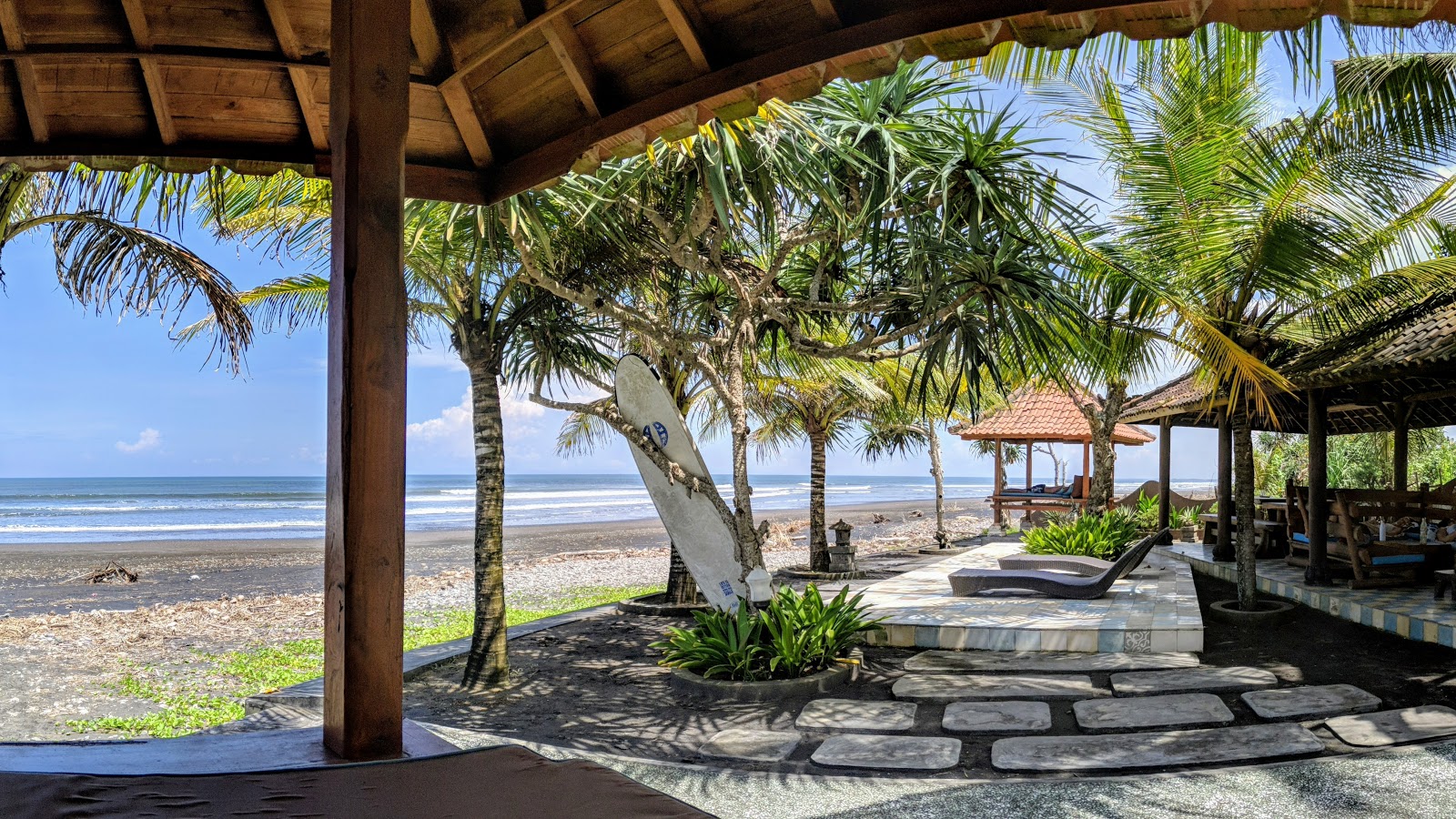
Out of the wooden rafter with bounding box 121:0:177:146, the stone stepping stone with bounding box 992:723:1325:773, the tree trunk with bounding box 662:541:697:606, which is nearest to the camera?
the wooden rafter with bounding box 121:0:177:146

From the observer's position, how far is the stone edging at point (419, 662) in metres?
6.18

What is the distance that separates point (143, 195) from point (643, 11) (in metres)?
3.86

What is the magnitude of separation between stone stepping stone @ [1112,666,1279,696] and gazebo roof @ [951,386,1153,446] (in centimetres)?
1290

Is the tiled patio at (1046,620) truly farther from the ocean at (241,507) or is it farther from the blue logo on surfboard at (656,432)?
the ocean at (241,507)

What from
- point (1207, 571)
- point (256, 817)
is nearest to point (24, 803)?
point (256, 817)

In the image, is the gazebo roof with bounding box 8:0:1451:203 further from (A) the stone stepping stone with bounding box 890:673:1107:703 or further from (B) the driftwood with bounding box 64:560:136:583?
(B) the driftwood with bounding box 64:560:136:583

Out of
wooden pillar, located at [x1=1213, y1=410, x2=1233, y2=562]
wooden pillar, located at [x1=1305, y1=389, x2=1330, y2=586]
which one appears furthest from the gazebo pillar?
wooden pillar, located at [x1=1213, y1=410, x2=1233, y2=562]

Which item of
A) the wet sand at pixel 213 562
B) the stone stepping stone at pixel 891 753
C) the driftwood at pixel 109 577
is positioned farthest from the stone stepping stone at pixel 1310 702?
the driftwood at pixel 109 577

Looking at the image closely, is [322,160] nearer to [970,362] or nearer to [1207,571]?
[970,362]

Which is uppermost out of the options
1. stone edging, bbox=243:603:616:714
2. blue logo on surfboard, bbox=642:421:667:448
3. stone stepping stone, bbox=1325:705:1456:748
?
blue logo on surfboard, bbox=642:421:667:448

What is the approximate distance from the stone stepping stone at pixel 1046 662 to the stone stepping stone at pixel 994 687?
208 mm

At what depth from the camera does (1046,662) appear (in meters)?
6.95

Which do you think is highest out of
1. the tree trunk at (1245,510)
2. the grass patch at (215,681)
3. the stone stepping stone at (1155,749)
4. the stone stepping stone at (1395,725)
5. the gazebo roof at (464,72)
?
the gazebo roof at (464,72)

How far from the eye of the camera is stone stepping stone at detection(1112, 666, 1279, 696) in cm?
595
